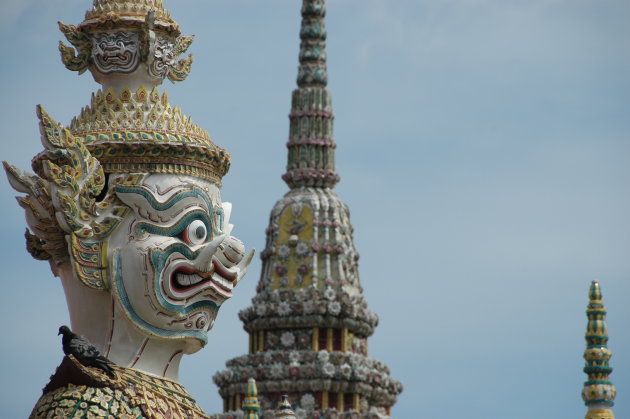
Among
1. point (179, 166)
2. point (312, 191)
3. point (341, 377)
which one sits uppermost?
point (312, 191)

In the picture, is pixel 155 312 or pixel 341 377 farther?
pixel 341 377

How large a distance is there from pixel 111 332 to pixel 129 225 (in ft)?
3.35

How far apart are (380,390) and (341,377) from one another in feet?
8.47

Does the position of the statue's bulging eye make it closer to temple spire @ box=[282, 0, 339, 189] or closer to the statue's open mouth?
the statue's open mouth

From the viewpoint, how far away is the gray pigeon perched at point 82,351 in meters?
18.5

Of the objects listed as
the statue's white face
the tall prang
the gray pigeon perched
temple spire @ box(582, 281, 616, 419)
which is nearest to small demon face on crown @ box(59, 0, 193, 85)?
the statue's white face

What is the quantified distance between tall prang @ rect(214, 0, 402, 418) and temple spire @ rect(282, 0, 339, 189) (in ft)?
0.13

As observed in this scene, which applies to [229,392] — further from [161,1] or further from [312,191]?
[161,1]

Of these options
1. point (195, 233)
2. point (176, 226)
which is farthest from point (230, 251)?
point (176, 226)

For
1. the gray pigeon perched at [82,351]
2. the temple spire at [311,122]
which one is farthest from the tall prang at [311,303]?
the gray pigeon perched at [82,351]

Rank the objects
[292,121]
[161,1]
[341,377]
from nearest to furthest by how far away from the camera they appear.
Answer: [161,1], [341,377], [292,121]

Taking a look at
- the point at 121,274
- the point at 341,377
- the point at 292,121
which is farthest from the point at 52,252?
the point at 292,121

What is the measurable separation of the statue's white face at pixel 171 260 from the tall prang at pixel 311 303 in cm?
5510

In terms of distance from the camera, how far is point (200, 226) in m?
19.1
